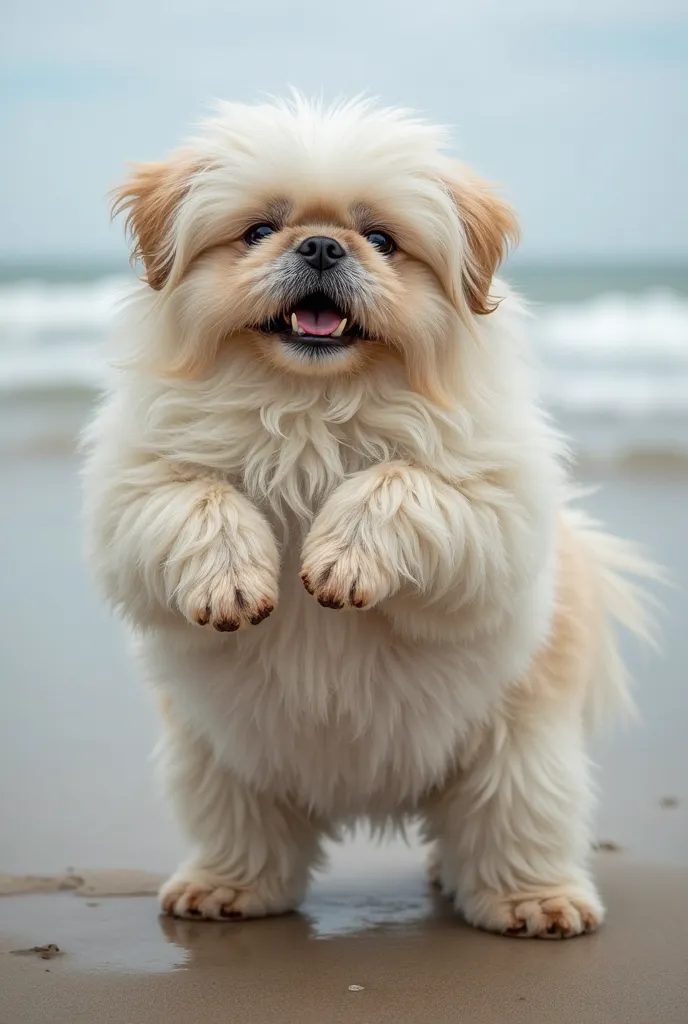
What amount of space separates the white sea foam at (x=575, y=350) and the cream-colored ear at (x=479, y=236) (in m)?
6.55

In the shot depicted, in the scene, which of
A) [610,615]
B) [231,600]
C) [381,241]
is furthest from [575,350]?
[231,600]

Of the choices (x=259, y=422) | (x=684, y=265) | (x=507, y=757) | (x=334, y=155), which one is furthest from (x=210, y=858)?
(x=684, y=265)

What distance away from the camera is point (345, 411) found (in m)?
3.08

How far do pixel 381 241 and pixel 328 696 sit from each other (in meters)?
0.97

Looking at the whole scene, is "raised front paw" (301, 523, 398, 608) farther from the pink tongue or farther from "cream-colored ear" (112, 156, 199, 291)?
"cream-colored ear" (112, 156, 199, 291)

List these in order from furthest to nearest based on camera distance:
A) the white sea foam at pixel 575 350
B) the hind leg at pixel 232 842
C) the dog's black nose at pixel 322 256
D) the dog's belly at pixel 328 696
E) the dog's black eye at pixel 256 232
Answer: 1. the white sea foam at pixel 575 350
2. the hind leg at pixel 232 842
3. the dog's belly at pixel 328 696
4. the dog's black eye at pixel 256 232
5. the dog's black nose at pixel 322 256

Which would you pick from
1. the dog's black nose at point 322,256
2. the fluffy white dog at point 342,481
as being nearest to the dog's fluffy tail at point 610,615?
the fluffy white dog at point 342,481

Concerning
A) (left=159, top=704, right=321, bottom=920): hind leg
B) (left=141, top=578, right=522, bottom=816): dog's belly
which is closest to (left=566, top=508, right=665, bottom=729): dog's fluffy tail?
(left=141, top=578, right=522, bottom=816): dog's belly

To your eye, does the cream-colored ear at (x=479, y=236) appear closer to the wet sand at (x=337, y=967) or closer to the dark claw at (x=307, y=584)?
the dark claw at (x=307, y=584)

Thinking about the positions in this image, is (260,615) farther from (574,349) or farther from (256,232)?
(574,349)

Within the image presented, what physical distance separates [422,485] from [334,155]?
687 millimetres

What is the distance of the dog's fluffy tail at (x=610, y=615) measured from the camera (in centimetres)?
384

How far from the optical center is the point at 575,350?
13.8 meters

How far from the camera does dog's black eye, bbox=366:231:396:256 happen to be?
10.1ft
